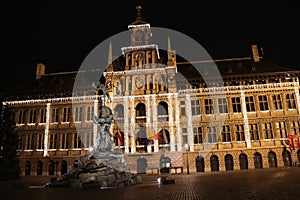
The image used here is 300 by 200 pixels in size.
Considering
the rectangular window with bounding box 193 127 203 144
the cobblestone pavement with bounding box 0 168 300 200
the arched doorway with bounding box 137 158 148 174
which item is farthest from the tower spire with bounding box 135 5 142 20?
the cobblestone pavement with bounding box 0 168 300 200

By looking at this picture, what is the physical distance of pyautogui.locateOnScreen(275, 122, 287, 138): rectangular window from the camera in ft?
102

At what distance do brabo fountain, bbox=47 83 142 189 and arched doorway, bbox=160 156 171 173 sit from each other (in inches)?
525

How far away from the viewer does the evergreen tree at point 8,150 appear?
2355cm

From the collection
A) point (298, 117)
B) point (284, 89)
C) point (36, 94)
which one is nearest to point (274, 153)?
point (298, 117)

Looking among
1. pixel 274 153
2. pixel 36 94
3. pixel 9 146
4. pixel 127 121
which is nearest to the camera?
pixel 9 146

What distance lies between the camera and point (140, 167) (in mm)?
31484

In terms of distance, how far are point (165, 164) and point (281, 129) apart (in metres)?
15.0

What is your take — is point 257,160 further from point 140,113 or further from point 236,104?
point 140,113

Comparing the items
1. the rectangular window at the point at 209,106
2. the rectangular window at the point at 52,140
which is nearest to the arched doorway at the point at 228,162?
the rectangular window at the point at 209,106

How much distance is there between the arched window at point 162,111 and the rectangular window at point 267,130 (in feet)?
40.0

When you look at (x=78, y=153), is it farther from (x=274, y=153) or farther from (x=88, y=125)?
(x=274, y=153)

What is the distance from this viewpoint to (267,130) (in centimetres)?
3153

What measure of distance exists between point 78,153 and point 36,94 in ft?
36.4

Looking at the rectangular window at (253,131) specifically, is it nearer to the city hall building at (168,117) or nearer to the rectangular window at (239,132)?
the city hall building at (168,117)
